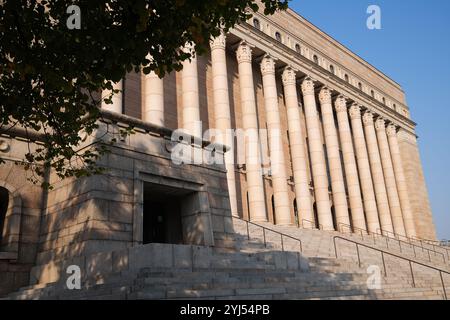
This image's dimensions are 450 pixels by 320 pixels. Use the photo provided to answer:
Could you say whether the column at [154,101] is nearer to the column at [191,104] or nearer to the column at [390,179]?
the column at [191,104]

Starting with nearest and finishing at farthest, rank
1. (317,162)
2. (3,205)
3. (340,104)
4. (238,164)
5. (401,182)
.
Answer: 1. (3,205)
2. (238,164)
3. (317,162)
4. (340,104)
5. (401,182)

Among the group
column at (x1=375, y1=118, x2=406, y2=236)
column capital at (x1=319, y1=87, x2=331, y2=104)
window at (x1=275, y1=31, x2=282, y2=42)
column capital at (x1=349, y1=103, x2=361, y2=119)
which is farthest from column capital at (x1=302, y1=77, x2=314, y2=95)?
column at (x1=375, y1=118, x2=406, y2=236)

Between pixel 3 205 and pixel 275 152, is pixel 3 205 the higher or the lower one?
the lower one

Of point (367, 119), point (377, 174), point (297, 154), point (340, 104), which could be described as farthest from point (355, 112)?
point (297, 154)

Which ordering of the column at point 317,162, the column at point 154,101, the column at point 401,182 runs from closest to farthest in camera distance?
1. the column at point 154,101
2. the column at point 317,162
3. the column at point 401,182

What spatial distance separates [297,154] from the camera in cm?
3581

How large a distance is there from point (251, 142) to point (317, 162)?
28.5 feet

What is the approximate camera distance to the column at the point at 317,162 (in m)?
36.2

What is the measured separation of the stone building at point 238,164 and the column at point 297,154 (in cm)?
10

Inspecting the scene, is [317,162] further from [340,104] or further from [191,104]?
[191,104]

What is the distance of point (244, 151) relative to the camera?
32750mm

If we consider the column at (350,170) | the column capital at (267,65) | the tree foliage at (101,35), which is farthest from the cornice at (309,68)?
the tree foliage at (101,35)
